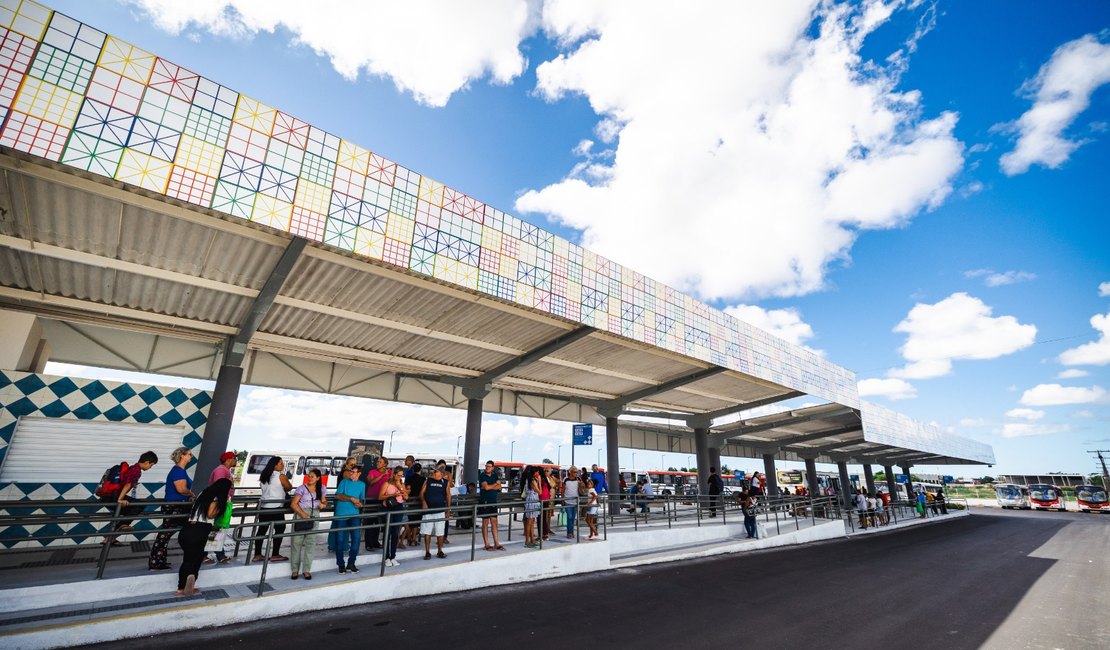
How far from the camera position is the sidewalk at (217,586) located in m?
4.89

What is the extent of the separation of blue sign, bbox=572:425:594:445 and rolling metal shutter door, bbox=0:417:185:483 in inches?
465

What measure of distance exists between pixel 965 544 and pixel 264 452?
92.5ft

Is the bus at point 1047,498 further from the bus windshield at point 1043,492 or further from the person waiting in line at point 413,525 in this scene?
the person waiting in line at point 413,525

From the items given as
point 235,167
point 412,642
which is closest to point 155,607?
point 412,642

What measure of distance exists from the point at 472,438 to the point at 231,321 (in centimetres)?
840

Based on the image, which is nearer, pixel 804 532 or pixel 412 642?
pixel 412 642

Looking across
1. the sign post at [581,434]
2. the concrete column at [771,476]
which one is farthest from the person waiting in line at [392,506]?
the concrete column at [771,476]

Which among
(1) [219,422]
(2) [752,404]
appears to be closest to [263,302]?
(1) [219,422]

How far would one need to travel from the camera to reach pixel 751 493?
47.9ft

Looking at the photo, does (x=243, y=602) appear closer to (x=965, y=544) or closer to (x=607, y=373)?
(x=607, y=373)

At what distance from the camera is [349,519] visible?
24.5 ft

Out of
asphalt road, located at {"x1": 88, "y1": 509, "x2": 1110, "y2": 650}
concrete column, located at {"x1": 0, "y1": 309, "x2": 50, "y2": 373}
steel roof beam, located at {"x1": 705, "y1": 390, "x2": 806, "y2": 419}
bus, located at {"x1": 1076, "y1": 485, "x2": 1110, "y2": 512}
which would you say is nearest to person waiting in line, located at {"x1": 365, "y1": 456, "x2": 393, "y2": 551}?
asphalt road, located at {"x1": 88, "y1": 509, "x2": 1110, "y2": 650}

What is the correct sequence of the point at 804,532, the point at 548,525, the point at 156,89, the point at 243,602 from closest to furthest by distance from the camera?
the point at 243,602 → the point at 156,89 → the point at 548,525 → the point at 804,532

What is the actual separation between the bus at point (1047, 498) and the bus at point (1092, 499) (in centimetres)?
213
